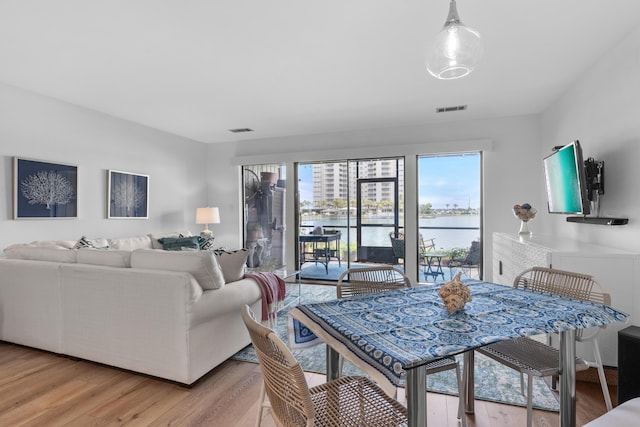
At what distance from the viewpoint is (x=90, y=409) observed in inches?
77.2

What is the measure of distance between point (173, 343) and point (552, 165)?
378 centimetres

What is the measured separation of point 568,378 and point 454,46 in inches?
62.4

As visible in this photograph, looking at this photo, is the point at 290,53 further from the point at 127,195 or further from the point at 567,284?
the point at 127,195

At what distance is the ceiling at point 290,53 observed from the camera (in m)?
2.16

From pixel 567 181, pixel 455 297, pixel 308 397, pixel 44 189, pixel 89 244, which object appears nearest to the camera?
pixel 308 397

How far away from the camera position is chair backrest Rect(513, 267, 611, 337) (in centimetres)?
173

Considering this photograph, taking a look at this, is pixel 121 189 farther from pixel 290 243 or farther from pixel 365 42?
pixel 365 42

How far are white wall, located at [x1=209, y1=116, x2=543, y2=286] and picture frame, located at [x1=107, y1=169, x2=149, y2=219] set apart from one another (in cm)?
195

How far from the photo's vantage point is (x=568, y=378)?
4.56ft

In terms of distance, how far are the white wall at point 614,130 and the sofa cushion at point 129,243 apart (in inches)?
189

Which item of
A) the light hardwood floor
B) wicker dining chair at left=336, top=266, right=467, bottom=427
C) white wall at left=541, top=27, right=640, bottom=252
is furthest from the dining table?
white wall at left=541, top=27, right=640, bottom=252

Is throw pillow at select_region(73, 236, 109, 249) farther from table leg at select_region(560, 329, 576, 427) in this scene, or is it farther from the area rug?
table leg at select_region(560, 329, 576, 427)

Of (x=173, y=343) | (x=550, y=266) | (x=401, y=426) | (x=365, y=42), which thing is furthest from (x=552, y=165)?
(x=173, y=343)

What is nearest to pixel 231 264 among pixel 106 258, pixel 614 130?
pixel 106 258
